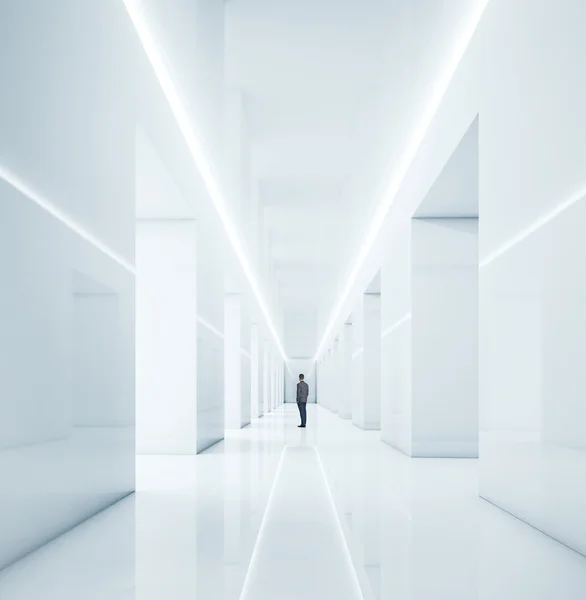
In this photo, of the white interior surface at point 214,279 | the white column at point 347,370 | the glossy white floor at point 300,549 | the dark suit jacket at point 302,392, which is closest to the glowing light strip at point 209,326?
the white interior surface at point 214,279

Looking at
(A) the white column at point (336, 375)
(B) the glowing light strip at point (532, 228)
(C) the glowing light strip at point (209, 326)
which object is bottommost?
(A) the white column at point (336, 375)

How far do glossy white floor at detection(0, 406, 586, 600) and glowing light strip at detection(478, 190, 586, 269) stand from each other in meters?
2.79

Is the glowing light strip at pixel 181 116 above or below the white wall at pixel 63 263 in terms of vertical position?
above

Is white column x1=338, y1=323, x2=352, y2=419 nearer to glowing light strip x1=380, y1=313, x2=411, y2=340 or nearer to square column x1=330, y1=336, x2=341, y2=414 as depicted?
square column x1=330, y1=336, x2=341, y2=414

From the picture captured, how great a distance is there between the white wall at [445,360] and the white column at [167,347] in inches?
168

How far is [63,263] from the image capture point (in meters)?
6.57

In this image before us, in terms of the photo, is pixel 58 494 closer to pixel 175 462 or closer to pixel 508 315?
pixel 508 315

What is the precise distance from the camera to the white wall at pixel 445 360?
539 inches

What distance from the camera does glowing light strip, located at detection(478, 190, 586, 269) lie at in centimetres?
596

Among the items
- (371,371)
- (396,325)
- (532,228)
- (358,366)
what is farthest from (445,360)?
(358,366)

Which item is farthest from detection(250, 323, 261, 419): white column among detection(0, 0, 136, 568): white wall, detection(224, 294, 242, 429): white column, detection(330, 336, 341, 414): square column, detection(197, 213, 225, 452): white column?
detection(0, 0, 136, 568): white wall

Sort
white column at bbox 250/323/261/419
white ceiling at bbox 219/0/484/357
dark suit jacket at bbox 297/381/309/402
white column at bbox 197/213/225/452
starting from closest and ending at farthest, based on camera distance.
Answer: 1. white ceiling at bbox 219/0/484/357
2. white column at bbox 197/213/225/452
3. dark suit jacket at bbox 297/381/309/402
4. white column at bbox 250/323/261/419

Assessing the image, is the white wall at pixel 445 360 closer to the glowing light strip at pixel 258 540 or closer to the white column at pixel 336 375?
the glowing light strip at pixel 258 540

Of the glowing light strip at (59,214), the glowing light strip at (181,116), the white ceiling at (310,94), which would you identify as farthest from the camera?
the white ceiling at (310,94)
